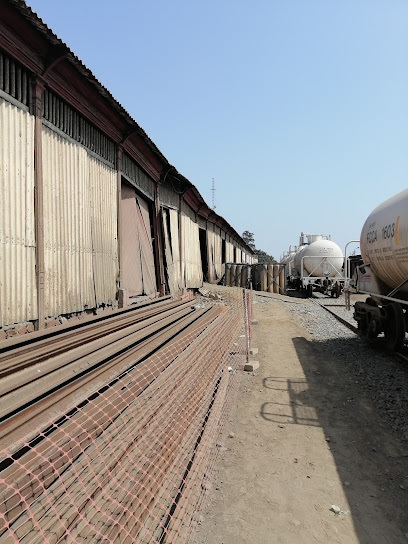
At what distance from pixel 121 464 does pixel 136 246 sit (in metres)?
8.13

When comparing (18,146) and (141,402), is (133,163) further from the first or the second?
(141,402)

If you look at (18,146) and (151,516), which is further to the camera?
(18,146)

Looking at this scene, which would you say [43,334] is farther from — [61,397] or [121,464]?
[121,464]

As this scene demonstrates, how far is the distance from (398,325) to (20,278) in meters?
7.84

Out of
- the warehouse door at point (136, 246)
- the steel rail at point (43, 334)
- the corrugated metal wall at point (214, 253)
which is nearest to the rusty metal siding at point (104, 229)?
the warehouse door at point (136, 246)

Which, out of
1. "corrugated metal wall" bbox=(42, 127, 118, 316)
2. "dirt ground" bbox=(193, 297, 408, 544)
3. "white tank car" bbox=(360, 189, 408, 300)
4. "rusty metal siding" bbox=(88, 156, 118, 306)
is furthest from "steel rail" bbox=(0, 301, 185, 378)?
"white tank car" bbox=(360, 189, 408, 300)

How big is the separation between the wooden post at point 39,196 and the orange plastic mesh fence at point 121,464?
6.79ft

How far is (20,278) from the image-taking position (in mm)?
5109

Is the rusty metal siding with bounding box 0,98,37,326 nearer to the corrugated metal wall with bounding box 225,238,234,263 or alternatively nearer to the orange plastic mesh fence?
the orange plastic mesh fence

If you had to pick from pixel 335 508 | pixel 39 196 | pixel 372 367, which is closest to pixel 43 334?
pixel 39 196

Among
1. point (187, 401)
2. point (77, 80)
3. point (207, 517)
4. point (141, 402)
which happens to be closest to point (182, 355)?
point (187, 401)

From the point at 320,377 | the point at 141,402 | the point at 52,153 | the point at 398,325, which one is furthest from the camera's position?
the point at 398,325

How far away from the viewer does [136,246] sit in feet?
34.4

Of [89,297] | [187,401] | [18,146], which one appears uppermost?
[18,146]
